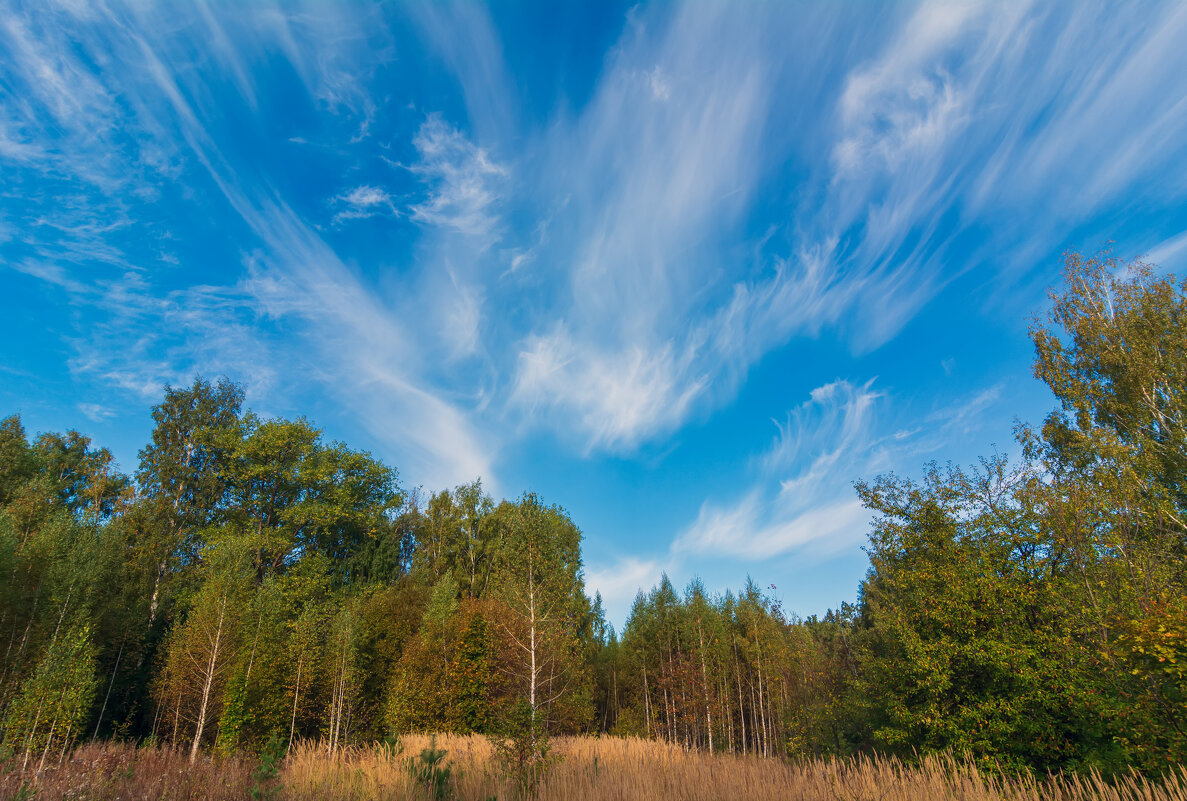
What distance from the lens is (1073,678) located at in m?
12.5

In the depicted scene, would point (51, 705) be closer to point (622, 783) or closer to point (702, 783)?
point (622, 783)

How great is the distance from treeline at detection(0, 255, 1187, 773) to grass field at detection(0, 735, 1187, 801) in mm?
1439

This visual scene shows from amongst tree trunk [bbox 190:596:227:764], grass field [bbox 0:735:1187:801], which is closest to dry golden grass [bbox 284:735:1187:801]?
grass field [bbox 0:735:1187:801]

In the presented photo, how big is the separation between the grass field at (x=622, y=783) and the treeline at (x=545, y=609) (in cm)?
144

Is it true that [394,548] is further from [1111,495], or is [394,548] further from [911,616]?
[1111,495]

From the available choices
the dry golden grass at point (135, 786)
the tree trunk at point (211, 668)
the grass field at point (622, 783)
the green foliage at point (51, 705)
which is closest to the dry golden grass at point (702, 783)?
the grass field at point (622, 783)

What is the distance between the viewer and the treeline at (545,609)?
1337 centimetres

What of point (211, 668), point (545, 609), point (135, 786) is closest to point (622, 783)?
point (135, 786)

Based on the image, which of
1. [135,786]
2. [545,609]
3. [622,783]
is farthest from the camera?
[545,609]

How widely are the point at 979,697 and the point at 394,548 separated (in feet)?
128

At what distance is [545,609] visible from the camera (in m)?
20.5

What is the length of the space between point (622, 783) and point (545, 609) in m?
13.2

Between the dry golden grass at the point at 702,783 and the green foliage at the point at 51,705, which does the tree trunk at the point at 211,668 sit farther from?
the dry golden grass at the point at 702,783

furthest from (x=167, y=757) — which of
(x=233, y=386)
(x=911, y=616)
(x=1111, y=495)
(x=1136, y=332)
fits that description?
(x=1136, y=332)
